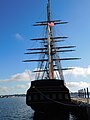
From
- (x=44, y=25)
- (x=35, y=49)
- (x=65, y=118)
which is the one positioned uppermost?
(x=44, y=25)

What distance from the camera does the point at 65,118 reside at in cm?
4294

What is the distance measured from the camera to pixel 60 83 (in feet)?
142

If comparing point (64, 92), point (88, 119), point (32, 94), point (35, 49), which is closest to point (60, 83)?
point (64, 92)

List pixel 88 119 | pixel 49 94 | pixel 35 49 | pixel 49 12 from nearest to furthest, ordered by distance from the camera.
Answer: pixel 88 119 → pixel 49 94 → pixel 35 49 → pixel 49 12

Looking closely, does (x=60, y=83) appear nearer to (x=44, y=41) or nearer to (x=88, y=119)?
(x=88, y=119)

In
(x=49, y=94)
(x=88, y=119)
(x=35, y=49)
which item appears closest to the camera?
(x=88, y=119)

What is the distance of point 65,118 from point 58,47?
99.7 ft

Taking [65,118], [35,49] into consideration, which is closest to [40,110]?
[65,118]

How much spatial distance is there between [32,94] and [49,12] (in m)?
35.7

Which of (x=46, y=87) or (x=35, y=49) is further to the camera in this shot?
(x=35, y=49)

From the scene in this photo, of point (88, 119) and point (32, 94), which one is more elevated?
point (32, 94)

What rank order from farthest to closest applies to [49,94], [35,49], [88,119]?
[35,49] → [49,94] → [88,119]

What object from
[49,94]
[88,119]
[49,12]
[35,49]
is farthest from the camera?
[49,12]

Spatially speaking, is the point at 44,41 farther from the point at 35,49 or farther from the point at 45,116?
the point at 45,116
